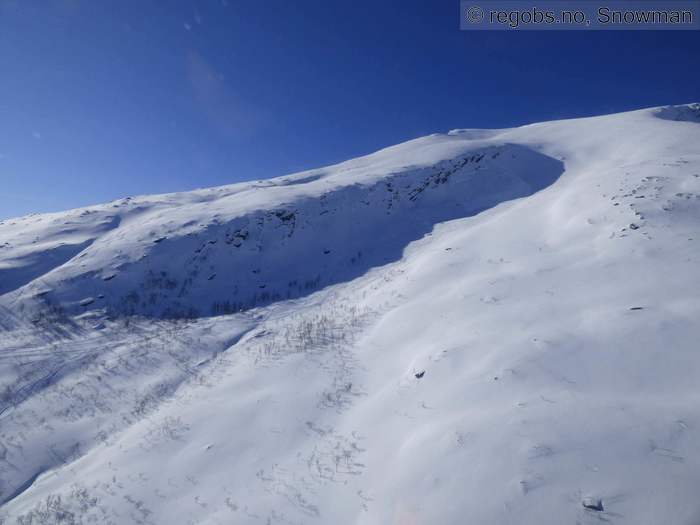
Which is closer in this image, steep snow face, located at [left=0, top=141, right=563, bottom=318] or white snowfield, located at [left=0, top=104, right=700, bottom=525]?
white snowfield, located at [left=0, top=104, right=700, bottom=525]

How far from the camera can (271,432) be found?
361 inches

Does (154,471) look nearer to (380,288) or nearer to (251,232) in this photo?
(380,288)

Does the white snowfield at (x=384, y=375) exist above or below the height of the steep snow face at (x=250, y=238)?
below

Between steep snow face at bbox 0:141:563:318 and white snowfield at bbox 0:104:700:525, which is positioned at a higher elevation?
steep snow face at bbox 0:141:563:318

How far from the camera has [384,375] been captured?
10.5 metres

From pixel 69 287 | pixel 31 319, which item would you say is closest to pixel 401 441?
pixel 31 319

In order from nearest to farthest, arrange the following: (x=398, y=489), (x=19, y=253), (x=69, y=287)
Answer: (x=398, y=489) < (x=69, y=287) < (x=19, y=253)

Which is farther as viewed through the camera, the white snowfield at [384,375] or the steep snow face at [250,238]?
the steep snow face at [250,238]

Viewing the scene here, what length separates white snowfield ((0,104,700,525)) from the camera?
5.56 m

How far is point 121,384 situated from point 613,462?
50.4ft

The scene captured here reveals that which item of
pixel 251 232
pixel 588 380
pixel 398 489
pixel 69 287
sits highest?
pixel 251 232

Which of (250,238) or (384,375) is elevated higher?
(250,238)

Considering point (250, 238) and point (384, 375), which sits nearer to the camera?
point (384, 375)

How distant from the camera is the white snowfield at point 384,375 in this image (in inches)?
219
